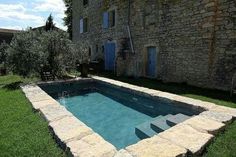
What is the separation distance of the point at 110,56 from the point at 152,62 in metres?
4.58

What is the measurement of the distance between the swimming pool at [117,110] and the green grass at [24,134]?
1505mm

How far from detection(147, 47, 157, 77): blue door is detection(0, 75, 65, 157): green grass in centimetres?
766

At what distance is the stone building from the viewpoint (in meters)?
8.76

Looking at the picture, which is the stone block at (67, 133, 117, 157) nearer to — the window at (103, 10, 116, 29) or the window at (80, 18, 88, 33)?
the window at (103, 10, 116, 29)

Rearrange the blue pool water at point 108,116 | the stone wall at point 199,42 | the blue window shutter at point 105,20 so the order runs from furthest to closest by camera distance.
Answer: the blue window shutter at point 105,20, the stone wall at point 199,42, the blue pool water at point 108,116

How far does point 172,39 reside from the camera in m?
11.0

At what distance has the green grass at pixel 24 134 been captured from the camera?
11.9 feet

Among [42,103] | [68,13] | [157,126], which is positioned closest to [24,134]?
[42,103]

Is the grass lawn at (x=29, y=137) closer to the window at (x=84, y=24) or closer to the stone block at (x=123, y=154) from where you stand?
the stone block at (x=123, y=154)

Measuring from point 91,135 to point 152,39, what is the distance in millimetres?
9129

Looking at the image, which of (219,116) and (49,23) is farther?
(49,23)

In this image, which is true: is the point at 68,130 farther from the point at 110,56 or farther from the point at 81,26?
the point at 81,26

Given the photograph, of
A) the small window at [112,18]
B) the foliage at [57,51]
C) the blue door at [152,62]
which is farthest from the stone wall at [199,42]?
the small window at [112,18]

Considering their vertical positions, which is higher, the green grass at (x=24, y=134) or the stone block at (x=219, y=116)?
the stone block at (x=219, y=116)
